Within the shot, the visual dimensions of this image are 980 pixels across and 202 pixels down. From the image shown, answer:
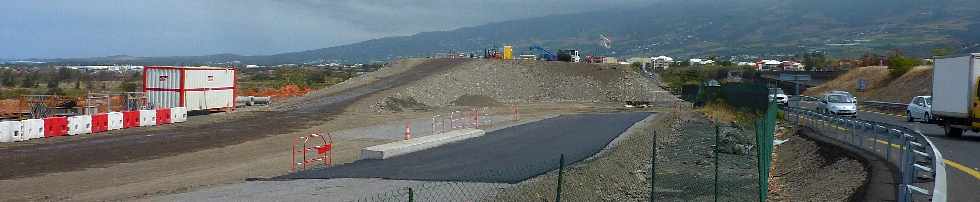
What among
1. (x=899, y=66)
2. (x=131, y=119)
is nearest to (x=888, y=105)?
(x=899, y=66)

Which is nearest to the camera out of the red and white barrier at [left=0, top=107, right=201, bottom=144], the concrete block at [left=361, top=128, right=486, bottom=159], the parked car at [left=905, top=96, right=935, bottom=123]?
the concrete block at [left=361, top=128, right=486, bottom=159]

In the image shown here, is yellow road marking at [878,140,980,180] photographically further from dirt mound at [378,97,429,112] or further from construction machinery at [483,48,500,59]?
construction machinery at [483,48,500,59]

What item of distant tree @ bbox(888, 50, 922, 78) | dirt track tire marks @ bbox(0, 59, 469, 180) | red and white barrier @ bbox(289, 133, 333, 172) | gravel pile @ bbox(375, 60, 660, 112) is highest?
distant tree @ bbox(888, 50, 922, 78)

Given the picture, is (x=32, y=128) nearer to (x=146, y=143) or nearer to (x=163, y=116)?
(x=146, y=143)

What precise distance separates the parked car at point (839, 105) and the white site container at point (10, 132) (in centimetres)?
3795

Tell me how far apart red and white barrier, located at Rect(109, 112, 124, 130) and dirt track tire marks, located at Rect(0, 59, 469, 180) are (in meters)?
0.70

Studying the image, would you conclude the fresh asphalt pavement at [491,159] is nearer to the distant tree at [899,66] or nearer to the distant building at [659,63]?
the distant tree at [899,66]

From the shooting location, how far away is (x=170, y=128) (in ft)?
132

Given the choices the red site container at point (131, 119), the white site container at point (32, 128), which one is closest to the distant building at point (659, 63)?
the red site container at point (131, 119)

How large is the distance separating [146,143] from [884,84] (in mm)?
65945

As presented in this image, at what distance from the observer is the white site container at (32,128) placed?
1302 inches

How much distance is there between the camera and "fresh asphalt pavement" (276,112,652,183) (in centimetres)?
1916

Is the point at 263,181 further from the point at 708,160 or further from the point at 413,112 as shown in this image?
the point at 413,112

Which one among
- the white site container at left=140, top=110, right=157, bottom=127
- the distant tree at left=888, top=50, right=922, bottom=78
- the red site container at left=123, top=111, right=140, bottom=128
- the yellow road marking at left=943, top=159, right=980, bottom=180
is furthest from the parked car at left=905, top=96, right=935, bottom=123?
the distant tree at left=888, top=50, right=922, bottom=78
